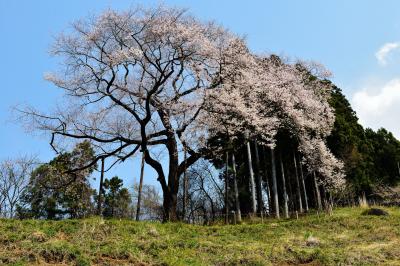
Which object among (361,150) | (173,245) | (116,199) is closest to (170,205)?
(173,245)

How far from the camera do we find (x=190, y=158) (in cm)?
1781

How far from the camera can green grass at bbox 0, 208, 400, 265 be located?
947 centimetres

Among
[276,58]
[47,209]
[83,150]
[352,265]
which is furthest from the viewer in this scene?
[47,209]

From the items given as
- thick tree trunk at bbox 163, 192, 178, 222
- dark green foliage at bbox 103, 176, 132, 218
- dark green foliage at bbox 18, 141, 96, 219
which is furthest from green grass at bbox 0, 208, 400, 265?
dark green foliage at bbox 103, 176, 132, 218

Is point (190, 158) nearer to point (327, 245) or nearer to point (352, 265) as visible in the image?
point (327, 245)

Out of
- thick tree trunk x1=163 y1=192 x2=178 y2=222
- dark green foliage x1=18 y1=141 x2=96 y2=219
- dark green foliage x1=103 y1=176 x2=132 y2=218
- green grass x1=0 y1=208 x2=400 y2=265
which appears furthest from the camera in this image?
dark green foliage x1=103 y1=176 x2=132 y2=218

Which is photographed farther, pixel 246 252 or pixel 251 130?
pixel 251 130

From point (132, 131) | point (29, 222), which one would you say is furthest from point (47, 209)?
point (29, 222)

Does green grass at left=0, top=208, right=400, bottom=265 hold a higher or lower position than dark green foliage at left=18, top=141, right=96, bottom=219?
lower

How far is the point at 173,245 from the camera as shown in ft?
Answer: 35.9

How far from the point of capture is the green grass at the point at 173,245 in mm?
9469

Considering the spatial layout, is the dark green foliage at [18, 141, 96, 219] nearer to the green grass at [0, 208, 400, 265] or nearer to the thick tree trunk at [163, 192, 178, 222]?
the thick tree trunk at [163, 192, 178, 222]

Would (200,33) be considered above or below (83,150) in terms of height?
above

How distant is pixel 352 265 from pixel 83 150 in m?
14.2
